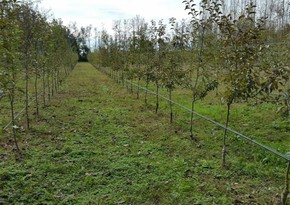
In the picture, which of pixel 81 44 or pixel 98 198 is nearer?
pixel 98 198

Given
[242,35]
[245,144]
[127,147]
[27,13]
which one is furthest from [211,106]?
[27,13]

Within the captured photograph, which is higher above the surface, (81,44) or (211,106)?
(81,44)

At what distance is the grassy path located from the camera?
13.4ft

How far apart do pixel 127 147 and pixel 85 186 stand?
1.84 metres

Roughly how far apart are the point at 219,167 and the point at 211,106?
17.9ft

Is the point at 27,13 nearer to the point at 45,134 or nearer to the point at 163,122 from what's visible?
the point at 45,134

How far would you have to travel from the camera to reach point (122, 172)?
489 cm

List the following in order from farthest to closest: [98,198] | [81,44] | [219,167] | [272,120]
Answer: [81,44] < [272,120] < [219,167] < [98,198]

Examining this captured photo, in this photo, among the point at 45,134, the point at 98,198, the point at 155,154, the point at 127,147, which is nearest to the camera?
the point at 98,198

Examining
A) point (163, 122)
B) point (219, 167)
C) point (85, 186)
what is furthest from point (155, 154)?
point (163, 122)

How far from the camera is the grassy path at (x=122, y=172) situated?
13.4 ft

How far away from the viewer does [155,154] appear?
5734 millimetres

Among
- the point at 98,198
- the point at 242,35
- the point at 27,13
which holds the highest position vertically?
the point at 27,13

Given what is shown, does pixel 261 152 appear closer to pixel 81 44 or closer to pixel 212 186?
pixel 212 186
